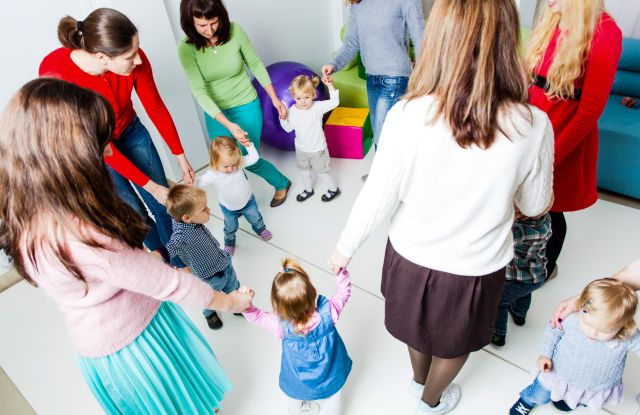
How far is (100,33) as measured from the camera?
1.82 metres

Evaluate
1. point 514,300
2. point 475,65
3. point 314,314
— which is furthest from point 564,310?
point 475,65

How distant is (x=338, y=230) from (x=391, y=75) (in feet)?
3.29

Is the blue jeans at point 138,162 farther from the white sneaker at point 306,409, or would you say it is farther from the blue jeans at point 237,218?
the white sneaker at point 306,409

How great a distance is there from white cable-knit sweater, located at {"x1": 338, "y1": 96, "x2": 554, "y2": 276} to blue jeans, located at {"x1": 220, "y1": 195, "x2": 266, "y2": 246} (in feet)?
4.70

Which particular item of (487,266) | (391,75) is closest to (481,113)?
(487,266)

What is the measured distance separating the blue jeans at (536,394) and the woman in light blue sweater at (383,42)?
1.57 meters

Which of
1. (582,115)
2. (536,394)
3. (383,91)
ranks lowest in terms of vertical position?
(536,394)

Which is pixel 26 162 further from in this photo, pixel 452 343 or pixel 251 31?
pixel 251 31

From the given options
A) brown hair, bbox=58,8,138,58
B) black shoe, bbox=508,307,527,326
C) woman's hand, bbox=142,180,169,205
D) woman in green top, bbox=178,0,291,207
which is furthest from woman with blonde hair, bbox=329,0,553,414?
woman in green top, bbox=178,0,291,207

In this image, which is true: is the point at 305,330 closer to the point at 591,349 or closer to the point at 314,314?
the point at 314,314

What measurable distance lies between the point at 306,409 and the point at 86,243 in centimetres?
118

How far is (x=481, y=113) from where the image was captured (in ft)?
3.38

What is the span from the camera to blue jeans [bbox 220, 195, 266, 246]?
8.81ft

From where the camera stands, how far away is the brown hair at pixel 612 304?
135 cm
